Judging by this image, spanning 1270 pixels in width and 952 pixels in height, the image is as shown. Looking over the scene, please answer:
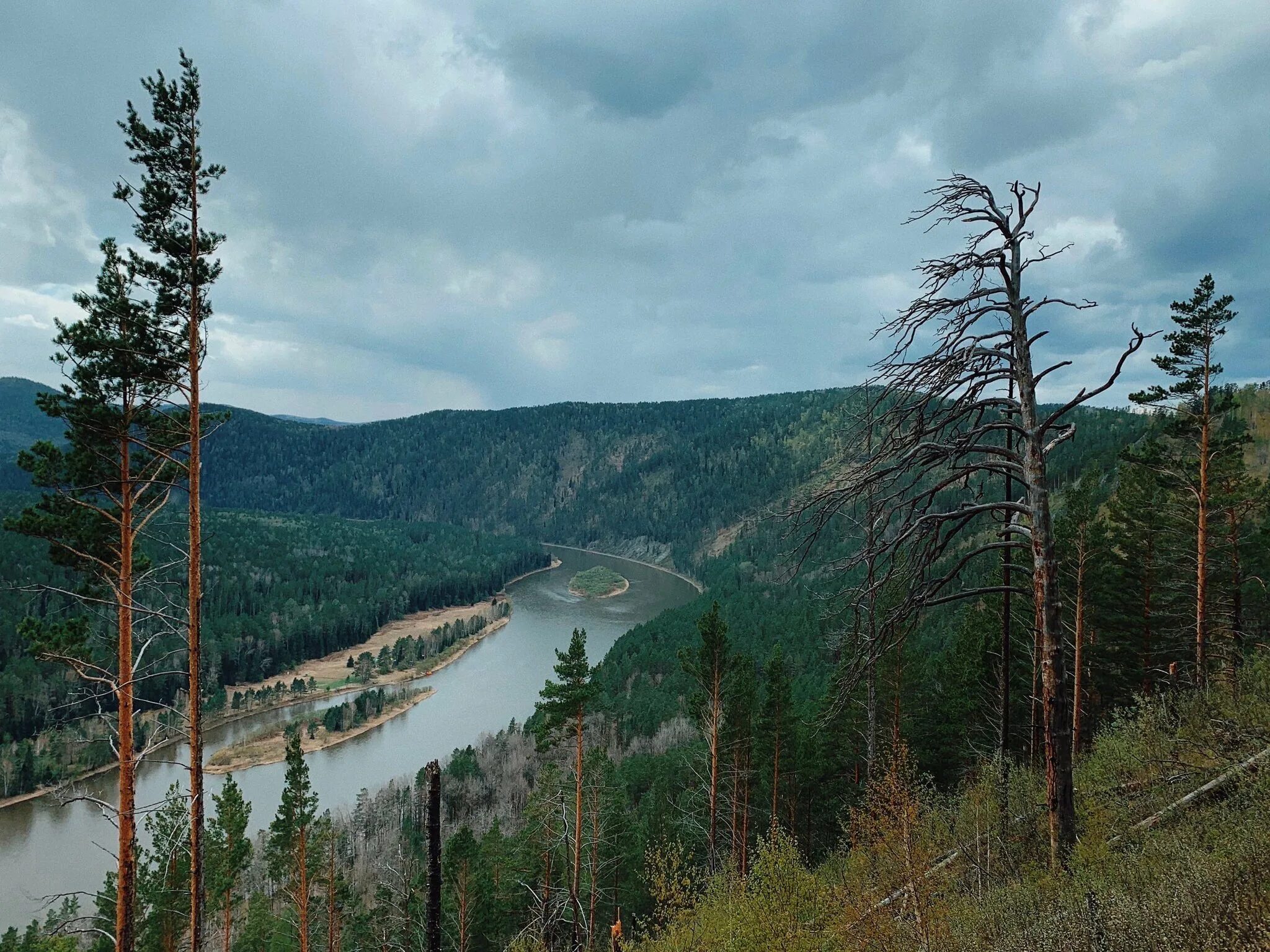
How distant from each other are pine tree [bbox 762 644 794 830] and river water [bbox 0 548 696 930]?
1708cm

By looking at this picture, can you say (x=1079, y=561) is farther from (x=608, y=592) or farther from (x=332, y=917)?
(x=608, y=592)

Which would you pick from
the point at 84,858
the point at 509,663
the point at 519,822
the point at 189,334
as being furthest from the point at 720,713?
the point at 509,663

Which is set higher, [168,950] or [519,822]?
[168,950]

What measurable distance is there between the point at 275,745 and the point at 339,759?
7.85 meters

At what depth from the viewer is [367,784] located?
54.4 metres

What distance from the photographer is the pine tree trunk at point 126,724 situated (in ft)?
27.0

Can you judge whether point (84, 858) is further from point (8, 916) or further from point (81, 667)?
point (81, 667)

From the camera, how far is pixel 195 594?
8656mm

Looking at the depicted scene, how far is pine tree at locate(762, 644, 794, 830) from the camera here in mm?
22375

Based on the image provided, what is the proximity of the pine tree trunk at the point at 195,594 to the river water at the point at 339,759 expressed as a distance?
7.14 metres

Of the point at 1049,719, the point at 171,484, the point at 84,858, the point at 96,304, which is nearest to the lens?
the point at 1049,719

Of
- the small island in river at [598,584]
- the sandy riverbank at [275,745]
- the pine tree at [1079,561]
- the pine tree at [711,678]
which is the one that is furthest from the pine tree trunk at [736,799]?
the small island in river at [598,584]

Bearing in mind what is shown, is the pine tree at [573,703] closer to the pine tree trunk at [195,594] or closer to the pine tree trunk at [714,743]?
the pine tree trunk at [714,743]

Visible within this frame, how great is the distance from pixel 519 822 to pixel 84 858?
28.5 m
